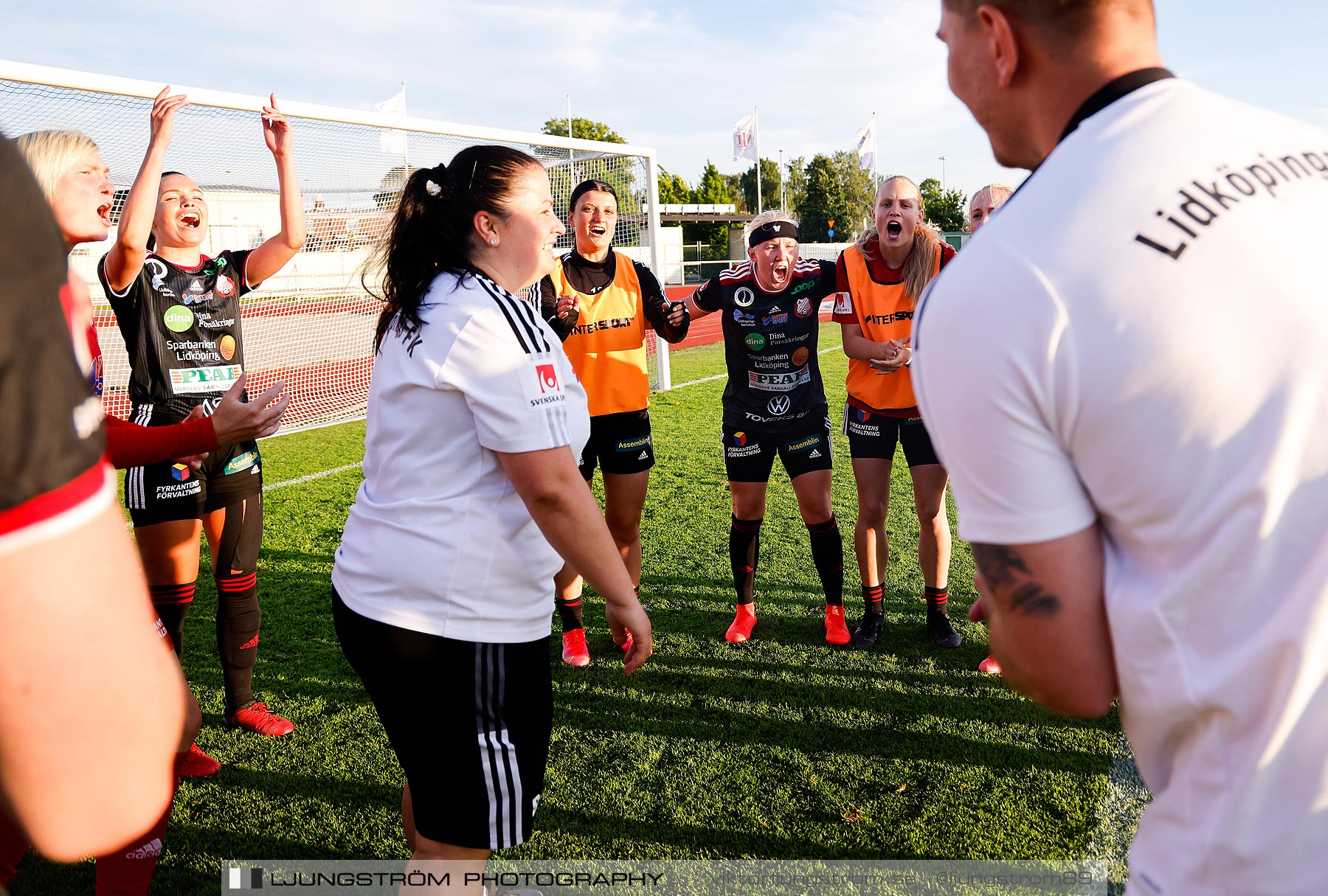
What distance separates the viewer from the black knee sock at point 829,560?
4391 millimetres

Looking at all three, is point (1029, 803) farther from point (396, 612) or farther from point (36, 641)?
point (36, 641)

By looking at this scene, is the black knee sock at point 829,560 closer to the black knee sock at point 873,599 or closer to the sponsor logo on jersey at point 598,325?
the black knee sock at point 873,599

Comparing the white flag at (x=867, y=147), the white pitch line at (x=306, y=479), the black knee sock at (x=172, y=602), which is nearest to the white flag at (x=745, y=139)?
the white flag at (x=867, y=147)

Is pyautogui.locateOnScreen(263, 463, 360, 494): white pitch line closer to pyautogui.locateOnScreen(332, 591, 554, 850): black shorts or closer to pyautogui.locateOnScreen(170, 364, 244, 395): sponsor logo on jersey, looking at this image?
pyautogui.locateOnScreen(170, 364, 244, 395): sponsor logo on jersey

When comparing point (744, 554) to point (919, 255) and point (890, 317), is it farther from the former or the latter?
point (919, 255)

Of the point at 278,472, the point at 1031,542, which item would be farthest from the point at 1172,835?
the point at 278,472

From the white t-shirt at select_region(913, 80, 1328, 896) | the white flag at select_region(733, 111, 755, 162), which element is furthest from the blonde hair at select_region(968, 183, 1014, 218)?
the white flag at select_region(733, 111, 755, 162)

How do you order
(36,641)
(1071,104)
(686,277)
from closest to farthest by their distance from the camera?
1. (36,641)
2. (1071,104)
3. (686,277)

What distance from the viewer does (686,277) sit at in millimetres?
39031

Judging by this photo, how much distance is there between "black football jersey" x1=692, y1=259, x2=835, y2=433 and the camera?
171 inches

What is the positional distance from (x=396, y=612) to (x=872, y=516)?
3.01m

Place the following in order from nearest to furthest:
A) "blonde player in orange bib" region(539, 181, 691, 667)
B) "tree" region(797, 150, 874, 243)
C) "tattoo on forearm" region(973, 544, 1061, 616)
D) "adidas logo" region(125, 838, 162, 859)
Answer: "tattoo on forearm" region(973, 544, 1061, 616) < "adidas logo" region(125, 838, 162, 859) < "blonde player in orange bib" region(539, 181, 691, 667) < "tree" region(797, 150, 874, 243)

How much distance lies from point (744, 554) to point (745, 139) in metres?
27.1

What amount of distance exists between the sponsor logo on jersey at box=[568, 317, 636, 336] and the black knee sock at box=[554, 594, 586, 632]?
1365mm
